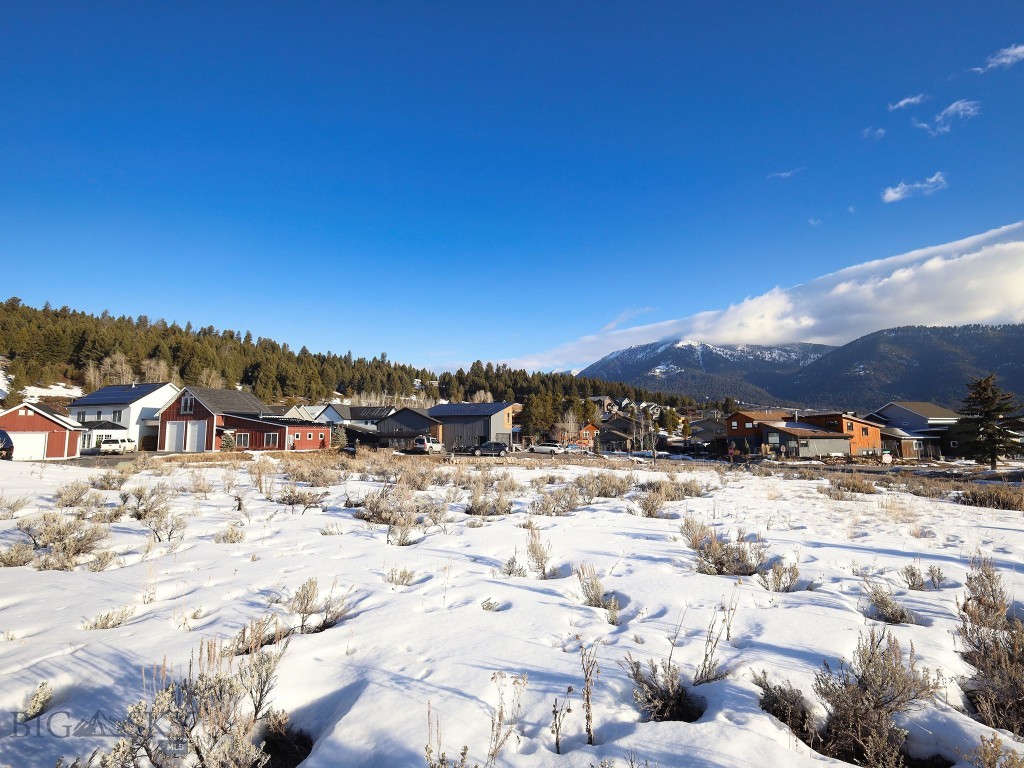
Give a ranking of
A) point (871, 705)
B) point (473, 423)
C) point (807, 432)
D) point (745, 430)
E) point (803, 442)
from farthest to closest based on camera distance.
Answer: point (745, 430)
point (473, 423)
point (807, 432)
point (803, 442)
point (871, 705)

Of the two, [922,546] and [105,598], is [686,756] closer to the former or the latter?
[105,598]

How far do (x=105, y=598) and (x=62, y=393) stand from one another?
10212 centimetres

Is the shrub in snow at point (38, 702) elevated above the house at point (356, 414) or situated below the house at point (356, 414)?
below

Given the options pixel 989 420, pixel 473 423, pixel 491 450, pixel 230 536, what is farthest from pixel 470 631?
pixel 473 423

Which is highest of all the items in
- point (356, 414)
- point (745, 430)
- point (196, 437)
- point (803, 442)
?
point (356, 414)

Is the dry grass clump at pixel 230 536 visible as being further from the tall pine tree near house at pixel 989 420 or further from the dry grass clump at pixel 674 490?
the tall pine tree near house at pixel 989 420

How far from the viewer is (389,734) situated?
8.03 ft

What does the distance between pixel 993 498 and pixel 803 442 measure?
47.3m

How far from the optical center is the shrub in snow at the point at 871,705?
2.35 metres

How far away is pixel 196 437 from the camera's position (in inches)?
1737

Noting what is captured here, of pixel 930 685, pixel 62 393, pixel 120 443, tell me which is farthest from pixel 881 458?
pixel 62 393

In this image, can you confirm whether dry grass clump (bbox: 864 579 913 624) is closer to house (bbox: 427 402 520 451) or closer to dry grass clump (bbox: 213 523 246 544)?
dry grass clump (bbox: 213 523 246 544)

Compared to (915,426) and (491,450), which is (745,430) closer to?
(915,426)

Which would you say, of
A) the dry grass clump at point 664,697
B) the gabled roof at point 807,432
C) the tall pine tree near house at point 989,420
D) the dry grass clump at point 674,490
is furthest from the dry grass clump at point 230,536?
the gabled roof at point 807,432
